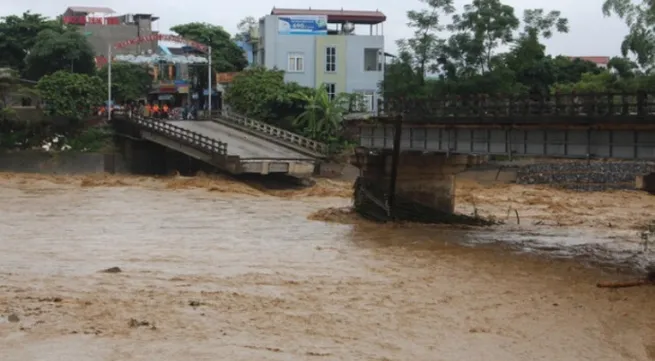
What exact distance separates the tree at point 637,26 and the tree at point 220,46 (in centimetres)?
3922

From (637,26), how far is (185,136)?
91.6 ft

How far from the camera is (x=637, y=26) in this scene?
47.2 metres

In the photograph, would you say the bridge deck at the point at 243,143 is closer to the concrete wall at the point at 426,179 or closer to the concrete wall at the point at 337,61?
the concrete wall at the point at 337,61

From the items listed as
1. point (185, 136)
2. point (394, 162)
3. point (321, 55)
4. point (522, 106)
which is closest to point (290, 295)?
point (522, 106)

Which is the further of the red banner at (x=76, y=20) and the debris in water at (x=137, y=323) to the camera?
the red banner at (x=76, y=20)

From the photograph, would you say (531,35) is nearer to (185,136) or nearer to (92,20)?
(185,136)

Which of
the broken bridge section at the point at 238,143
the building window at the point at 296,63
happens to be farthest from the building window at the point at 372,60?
the broken bridge section at the point at 238,143

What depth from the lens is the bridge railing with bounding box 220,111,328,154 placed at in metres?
62.1

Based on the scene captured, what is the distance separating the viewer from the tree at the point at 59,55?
70.6m

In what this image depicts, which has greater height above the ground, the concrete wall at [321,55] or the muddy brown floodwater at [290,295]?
the concrete wall at [321,55]

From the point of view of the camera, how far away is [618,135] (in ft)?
94.2

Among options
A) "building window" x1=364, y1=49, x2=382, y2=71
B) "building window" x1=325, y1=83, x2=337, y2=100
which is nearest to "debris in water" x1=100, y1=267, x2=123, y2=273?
"building window" x1=325, y1=83, x2=337, y2=100

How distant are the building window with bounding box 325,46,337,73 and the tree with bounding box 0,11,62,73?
24039 millimetres

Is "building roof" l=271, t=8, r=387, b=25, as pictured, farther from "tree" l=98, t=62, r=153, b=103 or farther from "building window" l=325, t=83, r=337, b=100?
"tree" l=98, t=62, r=153, b=103
